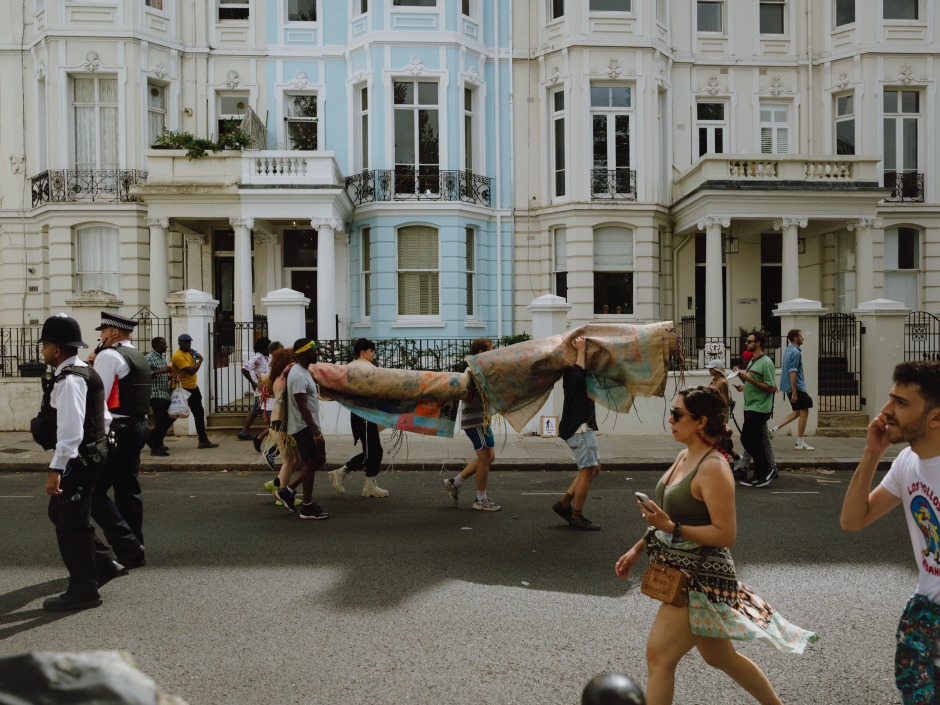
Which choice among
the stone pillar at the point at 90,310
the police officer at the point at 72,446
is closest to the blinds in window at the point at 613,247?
the stone pillar at the point at 90,310

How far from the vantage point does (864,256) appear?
2028 cm

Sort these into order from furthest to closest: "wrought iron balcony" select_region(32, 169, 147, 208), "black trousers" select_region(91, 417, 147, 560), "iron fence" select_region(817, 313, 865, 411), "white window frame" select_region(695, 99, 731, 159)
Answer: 1. "white window frame" select_region(695, 99, 731, 159)
2. "wrought iron balcony" select_region(32, 169, 147, 208)
3. "iron fence" select_region(817, 313, 865, 411)
4. "black trousers" select_region(91, 417, 147, 560)

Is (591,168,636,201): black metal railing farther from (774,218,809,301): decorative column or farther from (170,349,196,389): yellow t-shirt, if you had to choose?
(170,349,196,389): yellow t-shirt

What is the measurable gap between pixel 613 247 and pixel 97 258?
14.4m

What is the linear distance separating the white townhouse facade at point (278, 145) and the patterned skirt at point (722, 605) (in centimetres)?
1616

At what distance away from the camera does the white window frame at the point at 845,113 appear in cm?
2233

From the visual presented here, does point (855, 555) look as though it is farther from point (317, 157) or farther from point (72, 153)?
point (72, 153)

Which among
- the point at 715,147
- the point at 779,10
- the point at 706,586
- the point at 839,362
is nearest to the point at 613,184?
the point at 715,147

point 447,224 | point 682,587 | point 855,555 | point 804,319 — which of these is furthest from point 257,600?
point 447,224

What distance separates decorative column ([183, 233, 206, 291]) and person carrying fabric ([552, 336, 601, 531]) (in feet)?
54.7

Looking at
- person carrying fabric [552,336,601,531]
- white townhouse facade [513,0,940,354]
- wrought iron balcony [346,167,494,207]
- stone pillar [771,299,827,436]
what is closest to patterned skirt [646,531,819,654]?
person carrying fabric [552,336,601,531]

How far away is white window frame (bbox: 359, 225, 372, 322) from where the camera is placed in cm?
2161

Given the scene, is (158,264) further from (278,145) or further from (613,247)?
(613,247)

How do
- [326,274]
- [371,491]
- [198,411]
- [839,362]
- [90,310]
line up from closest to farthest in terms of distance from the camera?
[371,491], [198,411], [90,310], [839,362], [326,274]
